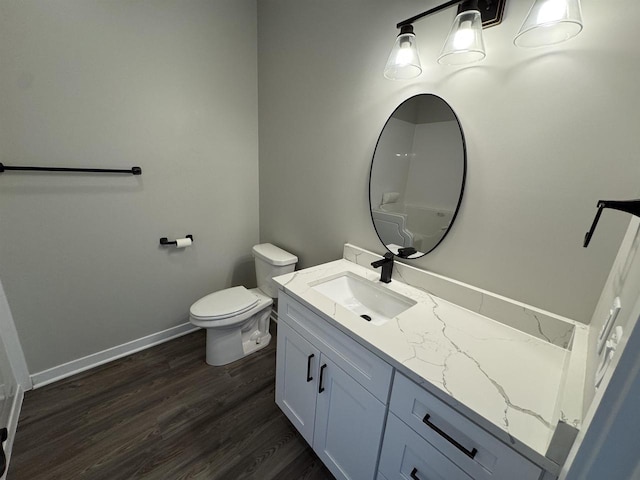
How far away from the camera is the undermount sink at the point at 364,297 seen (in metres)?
1.26

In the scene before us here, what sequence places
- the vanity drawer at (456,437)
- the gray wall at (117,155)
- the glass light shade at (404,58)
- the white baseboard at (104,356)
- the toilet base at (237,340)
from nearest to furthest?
the vanity drawer at (456,437)
the glass light shade at (404,58)
the gray wall at (117,155)
the white baseboard at (104,356)
the toilet base at (237,340)

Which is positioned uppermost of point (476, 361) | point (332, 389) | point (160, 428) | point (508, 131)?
point (508, 131)

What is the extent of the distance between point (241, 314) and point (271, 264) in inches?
15.7

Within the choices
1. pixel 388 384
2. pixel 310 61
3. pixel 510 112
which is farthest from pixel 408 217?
pixel 310 61

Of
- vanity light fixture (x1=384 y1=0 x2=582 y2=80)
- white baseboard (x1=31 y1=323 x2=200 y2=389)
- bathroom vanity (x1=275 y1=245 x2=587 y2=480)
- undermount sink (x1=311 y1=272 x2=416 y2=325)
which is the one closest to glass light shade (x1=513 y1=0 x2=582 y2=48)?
vanity light fixture (x1=384 y1=0 x2=582 y2=80)

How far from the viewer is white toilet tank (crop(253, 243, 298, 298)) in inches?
74.9

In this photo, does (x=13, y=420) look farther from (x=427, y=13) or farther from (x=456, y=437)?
(x=427, y=13)

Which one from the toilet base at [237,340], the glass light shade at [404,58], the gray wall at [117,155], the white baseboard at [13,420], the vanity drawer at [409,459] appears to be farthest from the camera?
the toilet base at [237,340]

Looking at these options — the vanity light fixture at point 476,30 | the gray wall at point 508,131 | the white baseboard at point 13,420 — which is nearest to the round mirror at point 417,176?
the gray wall at point 508,131

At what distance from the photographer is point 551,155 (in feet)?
2.93

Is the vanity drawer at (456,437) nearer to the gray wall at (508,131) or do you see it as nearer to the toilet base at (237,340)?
the gray wall at (508,131)

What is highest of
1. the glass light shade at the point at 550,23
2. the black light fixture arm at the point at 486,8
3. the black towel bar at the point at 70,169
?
the black light fixture arm at the point at 486,8

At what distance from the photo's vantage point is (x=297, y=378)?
125 cm

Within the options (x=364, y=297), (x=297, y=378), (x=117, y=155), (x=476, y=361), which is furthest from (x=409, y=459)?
(x=117, y=155)
